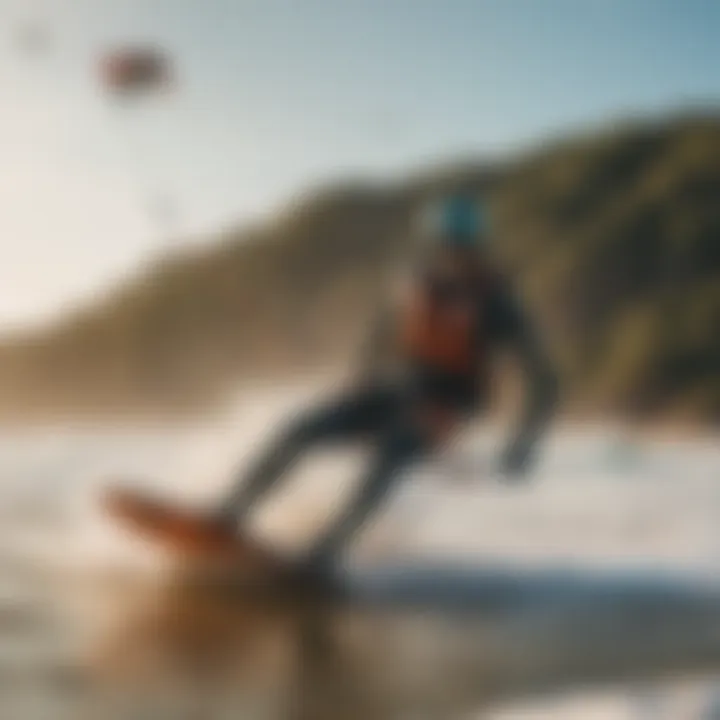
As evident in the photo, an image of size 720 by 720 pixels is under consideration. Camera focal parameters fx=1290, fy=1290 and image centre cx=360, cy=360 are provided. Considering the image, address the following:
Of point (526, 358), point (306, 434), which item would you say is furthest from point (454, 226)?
point (306, 434)

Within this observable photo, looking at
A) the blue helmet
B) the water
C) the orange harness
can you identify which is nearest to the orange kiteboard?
the water

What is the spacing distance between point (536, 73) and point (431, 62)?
115 millimetres

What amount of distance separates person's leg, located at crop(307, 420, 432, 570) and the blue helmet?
19 cm

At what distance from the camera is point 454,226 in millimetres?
1294

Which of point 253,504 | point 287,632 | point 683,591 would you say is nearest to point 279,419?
point 253,504

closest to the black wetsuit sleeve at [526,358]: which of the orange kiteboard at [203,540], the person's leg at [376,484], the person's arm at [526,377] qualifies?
the person's arm at [526,377]

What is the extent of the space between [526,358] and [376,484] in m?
0.20

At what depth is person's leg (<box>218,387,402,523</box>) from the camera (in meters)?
1.25

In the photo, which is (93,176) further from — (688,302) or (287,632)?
(688,302)

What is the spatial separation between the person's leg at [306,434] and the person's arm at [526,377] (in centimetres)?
13

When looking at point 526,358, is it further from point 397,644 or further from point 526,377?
point 397,644

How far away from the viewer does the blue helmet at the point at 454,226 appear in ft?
4.24

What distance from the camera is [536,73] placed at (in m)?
1.38

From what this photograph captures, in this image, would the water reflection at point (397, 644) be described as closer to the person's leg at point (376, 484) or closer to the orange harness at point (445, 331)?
A: the person's leg at point (376, 484)
